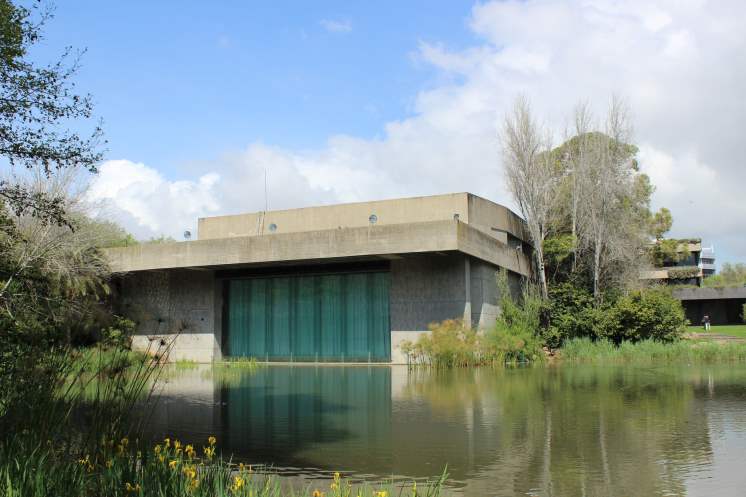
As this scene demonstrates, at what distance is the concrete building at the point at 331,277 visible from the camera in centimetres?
2398

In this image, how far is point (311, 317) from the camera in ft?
88.5

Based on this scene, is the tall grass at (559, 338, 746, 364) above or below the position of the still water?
above

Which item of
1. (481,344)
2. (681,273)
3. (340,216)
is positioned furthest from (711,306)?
(481,344)

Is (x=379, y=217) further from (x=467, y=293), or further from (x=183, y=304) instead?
(x=183, y=304)

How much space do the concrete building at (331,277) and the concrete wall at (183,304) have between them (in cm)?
5

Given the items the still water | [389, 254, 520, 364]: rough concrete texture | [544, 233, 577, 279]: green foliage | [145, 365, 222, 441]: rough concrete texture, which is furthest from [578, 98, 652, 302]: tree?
[145, 365, 222, 441]: rough concrete texture

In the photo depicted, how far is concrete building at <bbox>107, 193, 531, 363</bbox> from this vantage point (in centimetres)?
2398

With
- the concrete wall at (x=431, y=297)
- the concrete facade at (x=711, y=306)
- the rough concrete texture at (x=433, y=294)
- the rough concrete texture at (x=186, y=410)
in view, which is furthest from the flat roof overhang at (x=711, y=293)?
the rough concrete texture at (x=186, y=410)

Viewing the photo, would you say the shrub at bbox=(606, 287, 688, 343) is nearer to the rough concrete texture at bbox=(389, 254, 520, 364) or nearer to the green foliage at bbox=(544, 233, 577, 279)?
the green foliage at bbox=(544, 233, 577, 279)

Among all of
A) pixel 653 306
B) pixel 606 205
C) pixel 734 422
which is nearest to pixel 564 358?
pixel 653 306

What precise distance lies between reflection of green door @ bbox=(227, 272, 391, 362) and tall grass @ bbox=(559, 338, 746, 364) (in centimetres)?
695

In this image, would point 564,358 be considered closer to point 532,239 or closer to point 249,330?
point 532,239

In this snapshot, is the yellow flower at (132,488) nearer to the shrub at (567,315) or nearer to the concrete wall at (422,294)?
the concrete wall at (422,294)

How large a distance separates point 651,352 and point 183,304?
18.2m
